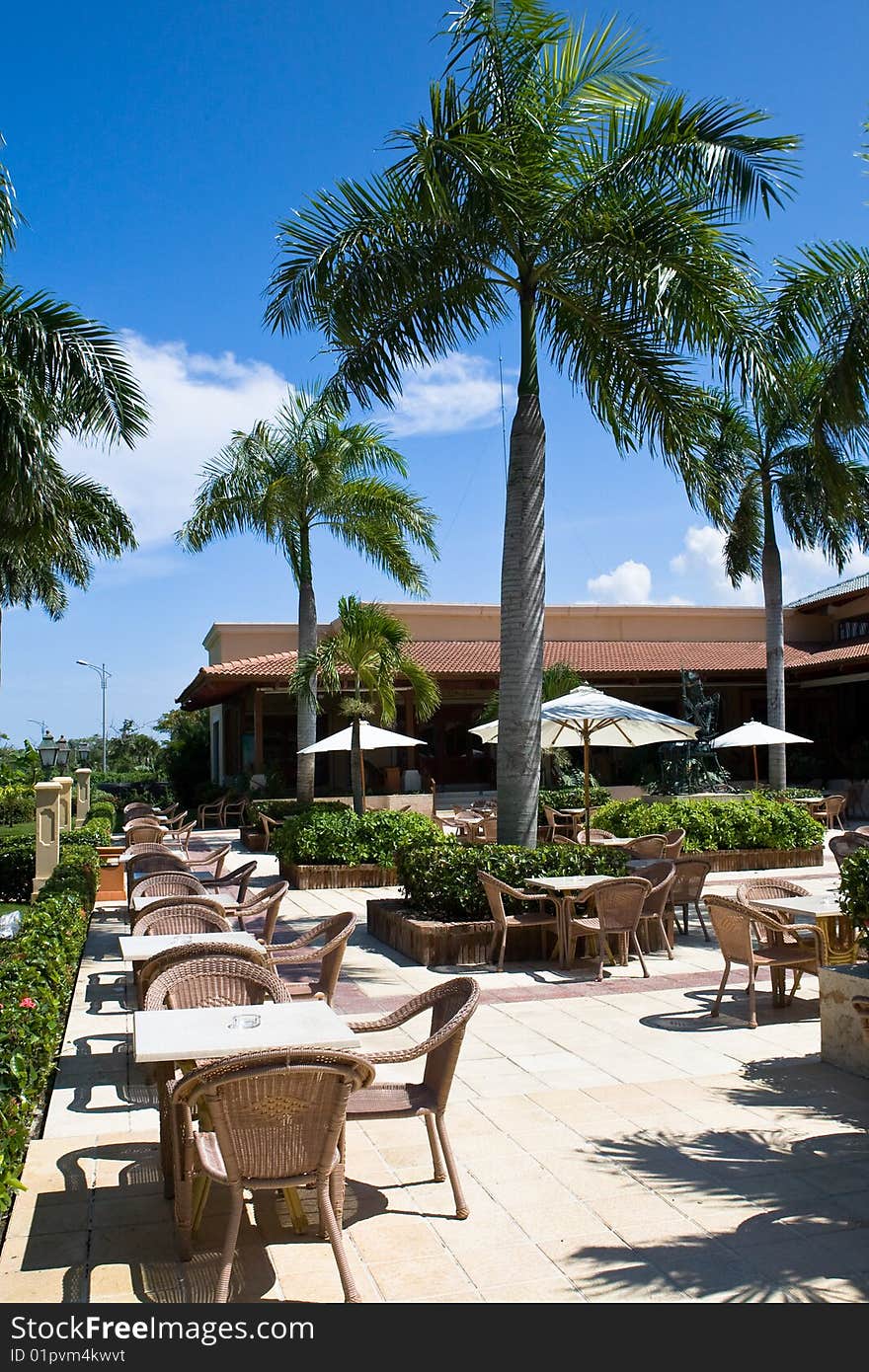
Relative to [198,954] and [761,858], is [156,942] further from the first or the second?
[761,858]

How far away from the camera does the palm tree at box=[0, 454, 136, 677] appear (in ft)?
41.2

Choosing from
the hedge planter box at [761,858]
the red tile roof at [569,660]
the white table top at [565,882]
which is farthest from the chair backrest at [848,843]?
the red tile roof at [569,660]

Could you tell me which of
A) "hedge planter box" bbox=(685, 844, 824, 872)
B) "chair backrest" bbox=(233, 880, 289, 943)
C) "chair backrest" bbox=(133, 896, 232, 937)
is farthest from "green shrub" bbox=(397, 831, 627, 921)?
"hedge planter box" bbox=(685, 844, 824, 872)

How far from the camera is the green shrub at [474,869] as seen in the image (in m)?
10.3

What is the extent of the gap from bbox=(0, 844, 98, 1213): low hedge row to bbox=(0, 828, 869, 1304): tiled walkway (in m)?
0.32

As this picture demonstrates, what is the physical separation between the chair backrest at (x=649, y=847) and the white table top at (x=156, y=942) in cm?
670

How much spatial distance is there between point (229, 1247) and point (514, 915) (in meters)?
6.80

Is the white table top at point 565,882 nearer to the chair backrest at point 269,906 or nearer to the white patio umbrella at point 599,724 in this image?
the chair backrest at point 269,906

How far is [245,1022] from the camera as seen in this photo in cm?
466

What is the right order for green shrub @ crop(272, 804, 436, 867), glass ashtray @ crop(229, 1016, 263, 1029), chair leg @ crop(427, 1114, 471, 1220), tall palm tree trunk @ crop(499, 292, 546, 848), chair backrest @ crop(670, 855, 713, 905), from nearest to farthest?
chair leg @ crop(427, 1114, 471, 1220)
glass ashtray @ crop(229, 1016, 263, 1029)
chair backrest @ crop(670, 855, 713, 905)
tall palm tree trunk @ crop(499, 292, 546, 848)
green shrub @ crop(272, 804, 436, 867)

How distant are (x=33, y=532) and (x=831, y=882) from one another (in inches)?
427

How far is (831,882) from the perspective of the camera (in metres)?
14.4

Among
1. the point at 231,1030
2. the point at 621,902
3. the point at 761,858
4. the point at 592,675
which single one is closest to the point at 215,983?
the point at 231,1030

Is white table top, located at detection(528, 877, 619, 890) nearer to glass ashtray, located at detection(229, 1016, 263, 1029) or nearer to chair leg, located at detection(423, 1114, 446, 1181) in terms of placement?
chair leg, located at detection(423, 1114, 446, 1181)
